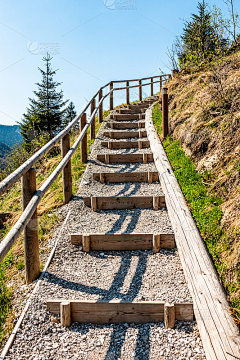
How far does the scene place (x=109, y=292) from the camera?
291 cm

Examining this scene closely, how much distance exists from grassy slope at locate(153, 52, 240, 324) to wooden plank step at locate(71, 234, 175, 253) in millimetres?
477

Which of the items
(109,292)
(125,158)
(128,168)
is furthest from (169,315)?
(125,158)

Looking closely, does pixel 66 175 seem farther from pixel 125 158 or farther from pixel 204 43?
pixel 204 43

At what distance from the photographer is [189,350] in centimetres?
229

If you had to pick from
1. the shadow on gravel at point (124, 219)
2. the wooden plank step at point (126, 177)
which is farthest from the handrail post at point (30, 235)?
the wooden plank step at point (126, 177)

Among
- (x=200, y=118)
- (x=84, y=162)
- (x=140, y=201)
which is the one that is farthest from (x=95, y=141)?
(x=140, y=201)

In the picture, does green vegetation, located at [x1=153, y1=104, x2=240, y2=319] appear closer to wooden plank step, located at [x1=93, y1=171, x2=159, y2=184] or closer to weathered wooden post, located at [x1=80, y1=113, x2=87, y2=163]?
wooden plank step, located at [x1=93, y1=171, x2=159, y2=184]

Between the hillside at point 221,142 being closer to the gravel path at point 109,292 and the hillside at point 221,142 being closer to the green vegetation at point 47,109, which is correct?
the gravel path at point 109,292

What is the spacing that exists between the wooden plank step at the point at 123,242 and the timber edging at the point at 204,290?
0.16 m

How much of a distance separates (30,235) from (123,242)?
115cm

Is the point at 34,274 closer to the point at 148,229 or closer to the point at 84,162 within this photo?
the point at 148,229

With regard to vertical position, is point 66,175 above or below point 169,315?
above

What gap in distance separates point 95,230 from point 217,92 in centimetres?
338

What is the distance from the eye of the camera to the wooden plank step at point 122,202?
447 centimetres
